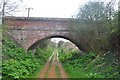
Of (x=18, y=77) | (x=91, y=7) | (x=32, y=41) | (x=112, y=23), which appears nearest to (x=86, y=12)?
(x=91, y=7)

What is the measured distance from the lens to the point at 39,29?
3566 cm

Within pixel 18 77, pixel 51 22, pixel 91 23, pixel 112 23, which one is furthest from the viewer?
pixel 51 22

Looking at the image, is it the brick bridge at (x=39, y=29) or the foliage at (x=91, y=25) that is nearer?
the foliage at (x=91, y=25)

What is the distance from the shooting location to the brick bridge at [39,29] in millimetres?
35531

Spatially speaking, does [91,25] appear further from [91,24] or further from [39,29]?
[39,29]

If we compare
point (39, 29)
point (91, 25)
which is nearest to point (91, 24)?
point (91, 25)

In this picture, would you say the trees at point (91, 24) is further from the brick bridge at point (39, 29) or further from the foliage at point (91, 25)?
the brick bridge at point (39, 29)

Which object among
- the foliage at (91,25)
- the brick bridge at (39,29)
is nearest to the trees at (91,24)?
the foliage at (91,25)

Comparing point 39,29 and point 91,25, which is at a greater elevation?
point 91,25

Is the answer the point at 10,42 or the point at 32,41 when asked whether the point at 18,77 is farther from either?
the point at 32,41

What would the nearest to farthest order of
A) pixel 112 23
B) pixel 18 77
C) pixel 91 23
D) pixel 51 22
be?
pixel 18 77
pixel 112 23
pixel 91 23
pixel 51 22

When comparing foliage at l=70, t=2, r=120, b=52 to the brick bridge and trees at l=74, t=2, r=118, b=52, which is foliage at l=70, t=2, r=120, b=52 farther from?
the brick bridge

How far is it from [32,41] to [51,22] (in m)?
3.16

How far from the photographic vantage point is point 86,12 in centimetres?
3186
